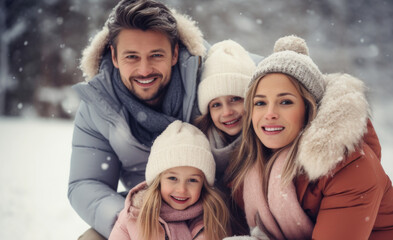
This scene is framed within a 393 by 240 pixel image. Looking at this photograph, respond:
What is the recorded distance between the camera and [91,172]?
2441 mm

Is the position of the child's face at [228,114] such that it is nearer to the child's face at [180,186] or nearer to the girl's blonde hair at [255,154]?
the girl's blonde hair at [255,154]

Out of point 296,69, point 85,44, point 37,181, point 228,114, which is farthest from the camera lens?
point 85,44

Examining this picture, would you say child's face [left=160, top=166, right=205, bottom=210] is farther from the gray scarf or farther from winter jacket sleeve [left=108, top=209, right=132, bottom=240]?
the gray scarf

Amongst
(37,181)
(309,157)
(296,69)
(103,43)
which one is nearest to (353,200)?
(309,157)

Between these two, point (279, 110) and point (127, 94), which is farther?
point (127, 94)

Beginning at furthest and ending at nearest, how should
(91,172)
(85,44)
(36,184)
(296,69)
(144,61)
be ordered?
(85,44) → (36,184) → (91,172) → (144,61) → (296,69)

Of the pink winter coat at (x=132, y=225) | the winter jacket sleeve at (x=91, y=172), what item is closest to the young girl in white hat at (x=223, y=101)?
the pink winter coat at (x=132, y=225)

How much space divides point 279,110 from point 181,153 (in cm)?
57

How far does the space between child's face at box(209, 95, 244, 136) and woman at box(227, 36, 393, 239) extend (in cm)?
19

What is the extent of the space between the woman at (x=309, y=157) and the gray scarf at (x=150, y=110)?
0.57 m

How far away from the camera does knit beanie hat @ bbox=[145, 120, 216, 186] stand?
192 centimetres

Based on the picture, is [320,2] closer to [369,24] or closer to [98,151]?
[369,24]

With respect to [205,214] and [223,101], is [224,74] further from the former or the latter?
[205,214]

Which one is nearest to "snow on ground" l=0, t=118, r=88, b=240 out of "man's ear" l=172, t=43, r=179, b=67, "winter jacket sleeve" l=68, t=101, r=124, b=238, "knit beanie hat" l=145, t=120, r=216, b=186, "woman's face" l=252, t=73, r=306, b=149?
"winter jacket sleeve" l=68, t=101, r=124, b=238
